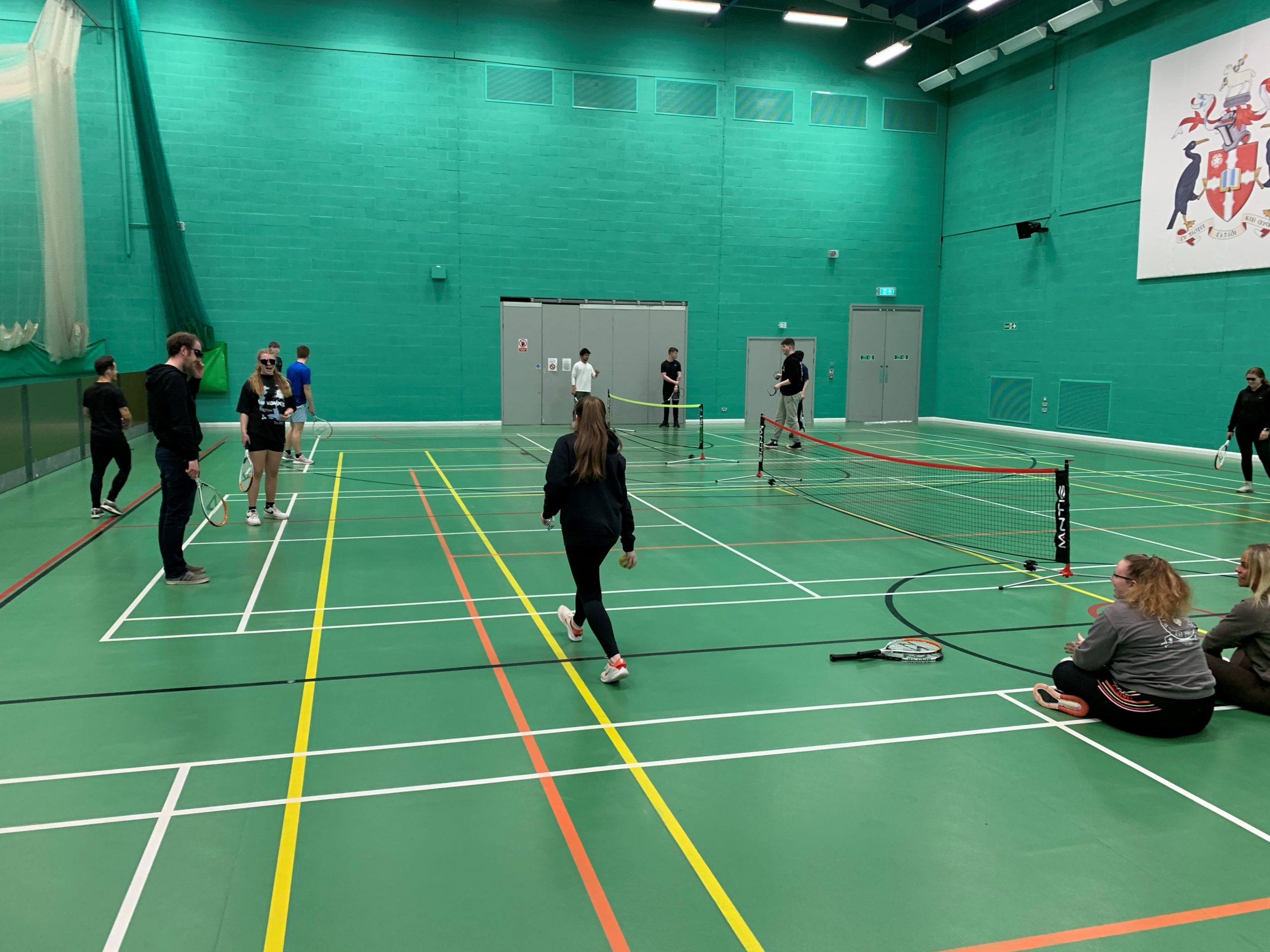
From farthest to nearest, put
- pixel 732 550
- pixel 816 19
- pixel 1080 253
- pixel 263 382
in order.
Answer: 1. pixel 816 19
2. pixel 1080 253
3. pixel 263 382
4. pixel 732 550

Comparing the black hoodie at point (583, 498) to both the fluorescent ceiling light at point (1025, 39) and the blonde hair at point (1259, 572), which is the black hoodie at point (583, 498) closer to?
the blonde hair at point (1259, 572)

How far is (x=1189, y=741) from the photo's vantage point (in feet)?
17.8

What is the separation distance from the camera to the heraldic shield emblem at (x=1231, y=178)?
63.6ft

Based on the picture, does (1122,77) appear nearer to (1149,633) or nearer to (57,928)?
(1149,633)

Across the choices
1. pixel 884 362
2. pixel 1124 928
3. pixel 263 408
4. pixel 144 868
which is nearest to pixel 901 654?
pixel 1124 928

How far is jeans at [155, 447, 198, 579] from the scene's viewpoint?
8312 mm

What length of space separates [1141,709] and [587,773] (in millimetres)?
3265

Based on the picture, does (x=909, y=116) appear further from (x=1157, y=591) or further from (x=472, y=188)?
(x=1157, y=591)

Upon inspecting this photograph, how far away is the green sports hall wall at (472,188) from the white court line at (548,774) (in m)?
21.8

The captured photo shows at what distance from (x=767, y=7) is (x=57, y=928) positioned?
28979 millimetres

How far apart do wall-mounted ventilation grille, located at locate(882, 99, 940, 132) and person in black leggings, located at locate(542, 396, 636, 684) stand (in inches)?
1030

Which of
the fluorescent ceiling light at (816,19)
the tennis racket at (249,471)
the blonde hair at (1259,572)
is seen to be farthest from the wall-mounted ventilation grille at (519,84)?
the blonde hair at (1259,572)

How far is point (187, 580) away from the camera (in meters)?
8.64

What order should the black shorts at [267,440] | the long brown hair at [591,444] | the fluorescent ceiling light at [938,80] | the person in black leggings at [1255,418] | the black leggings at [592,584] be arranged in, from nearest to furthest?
the long brown hair at [591,444], the black leggings at [592,584], the black shorts at [267,440], the person in black leggings at [1255,418], the fluorescent ceiling light at [938,80]
